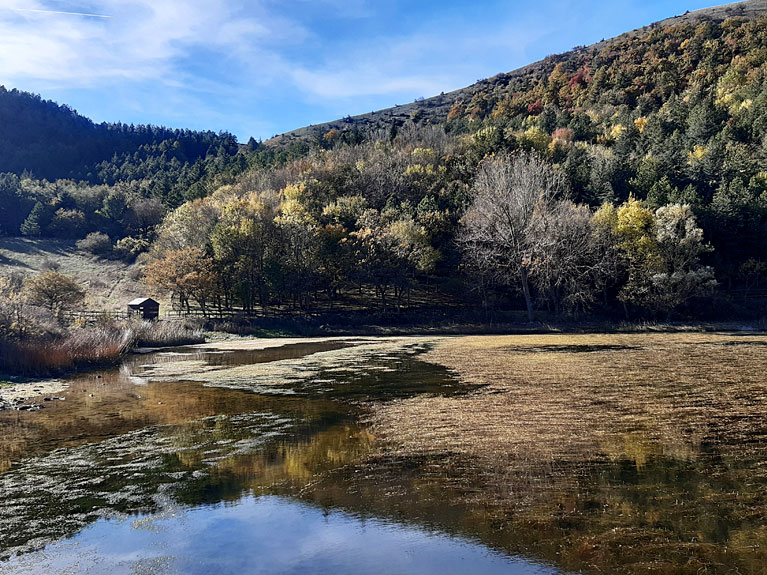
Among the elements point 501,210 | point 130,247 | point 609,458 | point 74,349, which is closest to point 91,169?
point 130,247

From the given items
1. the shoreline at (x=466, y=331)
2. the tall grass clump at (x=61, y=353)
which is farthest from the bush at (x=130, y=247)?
the tall grass clump at (x=61, y=353)

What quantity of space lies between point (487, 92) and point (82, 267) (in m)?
112

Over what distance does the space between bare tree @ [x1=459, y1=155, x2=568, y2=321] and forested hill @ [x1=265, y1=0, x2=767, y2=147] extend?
217 feet

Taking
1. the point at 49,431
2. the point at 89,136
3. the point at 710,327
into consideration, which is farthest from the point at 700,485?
the point at 89,136

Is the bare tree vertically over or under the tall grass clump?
over

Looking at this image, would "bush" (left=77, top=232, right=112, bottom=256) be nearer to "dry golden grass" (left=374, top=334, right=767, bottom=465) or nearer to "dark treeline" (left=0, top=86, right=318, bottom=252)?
"dark treeline" (left=0, top=86, right=318, bottom=252)

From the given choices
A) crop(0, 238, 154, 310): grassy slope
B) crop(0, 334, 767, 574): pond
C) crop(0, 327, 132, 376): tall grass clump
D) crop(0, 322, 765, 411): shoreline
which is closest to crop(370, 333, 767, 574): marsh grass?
crop(0, 334, 767, 574): pond

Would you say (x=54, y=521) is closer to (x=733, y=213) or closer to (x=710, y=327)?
(x=710, y=327)

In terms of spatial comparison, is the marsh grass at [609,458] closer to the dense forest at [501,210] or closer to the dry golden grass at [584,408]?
the dry golden grass at [584,408]

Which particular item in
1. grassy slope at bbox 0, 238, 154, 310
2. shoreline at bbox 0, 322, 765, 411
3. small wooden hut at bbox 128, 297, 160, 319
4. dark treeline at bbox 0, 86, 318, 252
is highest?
dark treeline at bbox 0, 86, 318, 252

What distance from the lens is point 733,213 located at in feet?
186

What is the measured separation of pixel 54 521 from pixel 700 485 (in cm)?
953

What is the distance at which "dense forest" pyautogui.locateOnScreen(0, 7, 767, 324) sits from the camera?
51.2 meters

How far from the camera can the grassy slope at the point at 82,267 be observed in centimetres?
6644
